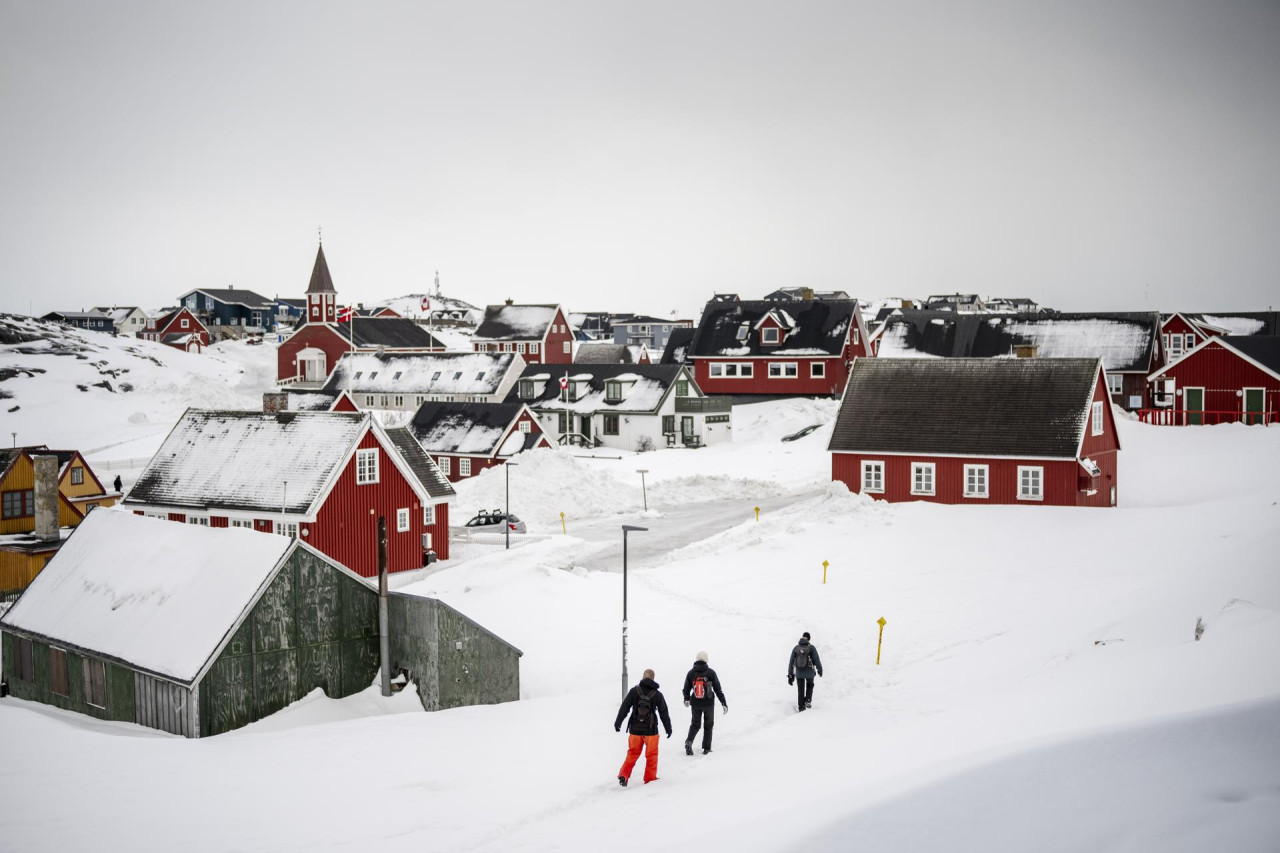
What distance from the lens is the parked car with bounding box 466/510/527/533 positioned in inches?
1717

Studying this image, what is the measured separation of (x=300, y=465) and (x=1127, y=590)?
25224mm

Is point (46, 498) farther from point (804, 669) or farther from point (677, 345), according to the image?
point (677, 345)

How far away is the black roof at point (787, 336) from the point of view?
74.7m

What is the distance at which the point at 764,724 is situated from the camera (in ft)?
59.1

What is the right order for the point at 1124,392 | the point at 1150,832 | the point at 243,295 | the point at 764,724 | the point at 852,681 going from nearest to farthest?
the point at 1150,832 → the point at 764,724 → the point at 852,681 → the point at 1124,392 → the point at 243,295

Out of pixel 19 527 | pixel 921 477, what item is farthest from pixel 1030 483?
pixel 19 527

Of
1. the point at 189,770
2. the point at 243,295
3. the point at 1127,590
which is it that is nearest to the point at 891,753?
the point at 189,770

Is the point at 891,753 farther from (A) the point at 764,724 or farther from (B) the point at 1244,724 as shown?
(A) the point at 764,724

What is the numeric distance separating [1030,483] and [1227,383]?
18930 millimetres

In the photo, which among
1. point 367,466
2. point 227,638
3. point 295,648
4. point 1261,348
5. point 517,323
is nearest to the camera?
point 227,638

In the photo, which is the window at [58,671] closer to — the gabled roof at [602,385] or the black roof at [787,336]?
the gabled roof at [602,385]

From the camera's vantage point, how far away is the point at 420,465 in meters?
39.5

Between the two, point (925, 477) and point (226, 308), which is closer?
point (925, 477)

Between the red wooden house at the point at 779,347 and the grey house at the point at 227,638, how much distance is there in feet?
179
